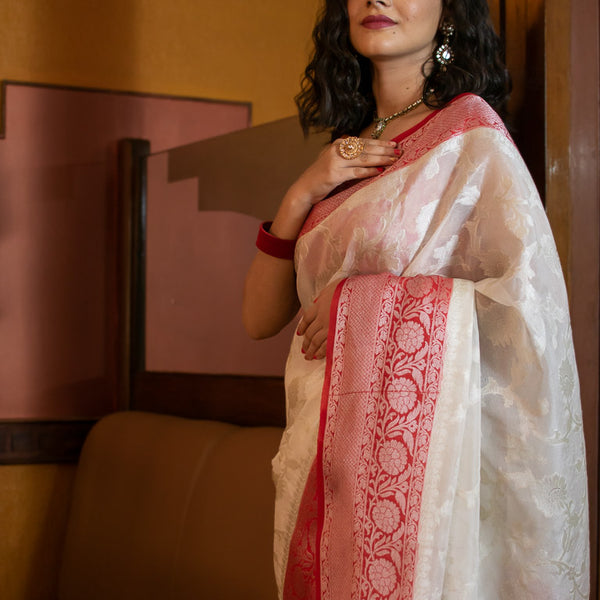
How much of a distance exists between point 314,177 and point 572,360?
44 centimetres

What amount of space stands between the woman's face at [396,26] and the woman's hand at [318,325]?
341 mm

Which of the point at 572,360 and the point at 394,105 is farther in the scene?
the point at 394,105

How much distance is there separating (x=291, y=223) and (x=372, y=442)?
40 centimetres

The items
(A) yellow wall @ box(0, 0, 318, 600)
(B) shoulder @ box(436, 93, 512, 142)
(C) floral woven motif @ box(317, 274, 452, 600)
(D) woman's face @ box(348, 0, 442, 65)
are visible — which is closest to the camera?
(C) floral woven motif @ box(317, 274, 452, 600)

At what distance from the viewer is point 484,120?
1049 millimetres

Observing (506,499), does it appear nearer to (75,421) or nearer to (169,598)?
(169,598)

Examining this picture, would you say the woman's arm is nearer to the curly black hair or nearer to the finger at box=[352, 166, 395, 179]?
the finger at box=[352, 166, 395, 179]

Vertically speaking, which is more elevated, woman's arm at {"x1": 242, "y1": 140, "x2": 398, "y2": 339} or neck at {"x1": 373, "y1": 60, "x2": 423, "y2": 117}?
neck at {"x1": 373, "y1": 60, "x2": 423, "y2": 117}

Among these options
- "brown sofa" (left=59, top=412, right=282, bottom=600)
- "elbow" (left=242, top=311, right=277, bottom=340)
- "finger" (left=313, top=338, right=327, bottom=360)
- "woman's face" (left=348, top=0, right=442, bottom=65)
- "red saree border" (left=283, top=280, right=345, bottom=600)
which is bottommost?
"brown sofa" (left=59, top=412, right=282, bottom=600)

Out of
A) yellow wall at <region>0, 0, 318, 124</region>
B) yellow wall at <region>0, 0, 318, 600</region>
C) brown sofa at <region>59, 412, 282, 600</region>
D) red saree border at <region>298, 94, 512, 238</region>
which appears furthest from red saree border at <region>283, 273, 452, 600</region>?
yellow wall at <region>0, 0, 318, 124</region>

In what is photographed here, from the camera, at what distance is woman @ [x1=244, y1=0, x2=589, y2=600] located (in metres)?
0.92

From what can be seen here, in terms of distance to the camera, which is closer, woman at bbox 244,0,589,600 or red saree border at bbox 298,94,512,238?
woman at bbox 244,0,589,600

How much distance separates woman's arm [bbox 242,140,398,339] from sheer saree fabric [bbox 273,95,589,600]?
98mm

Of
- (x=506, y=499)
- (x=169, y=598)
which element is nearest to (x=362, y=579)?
(x=506, y=499)
